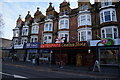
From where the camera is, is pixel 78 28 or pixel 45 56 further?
pixel 45 56

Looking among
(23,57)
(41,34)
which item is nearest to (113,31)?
(41,34)

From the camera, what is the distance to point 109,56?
17000 millimetres

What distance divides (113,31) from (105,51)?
3.77 metres

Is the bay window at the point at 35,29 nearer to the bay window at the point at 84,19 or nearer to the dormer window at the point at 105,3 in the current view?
the bay window at the point at 84,19

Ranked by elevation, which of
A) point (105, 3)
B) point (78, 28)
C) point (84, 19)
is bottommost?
point (78, 28)

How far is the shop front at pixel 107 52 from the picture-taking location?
15820 millimetres

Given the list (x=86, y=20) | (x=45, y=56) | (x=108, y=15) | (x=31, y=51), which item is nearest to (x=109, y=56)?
(x=108, y=15)

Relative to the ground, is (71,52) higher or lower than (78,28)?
lower

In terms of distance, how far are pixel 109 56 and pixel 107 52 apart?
77cm

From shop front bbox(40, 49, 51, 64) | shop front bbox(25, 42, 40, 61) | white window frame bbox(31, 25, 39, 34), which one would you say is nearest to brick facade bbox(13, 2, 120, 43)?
white window frame bbox(31, 25, 39, 34)

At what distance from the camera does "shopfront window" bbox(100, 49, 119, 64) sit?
649 inches

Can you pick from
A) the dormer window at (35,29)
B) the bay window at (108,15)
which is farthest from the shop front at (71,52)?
the dormer window at (35,29)

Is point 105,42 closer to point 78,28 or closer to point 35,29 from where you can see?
point 78,28

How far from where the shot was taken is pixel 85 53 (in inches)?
732
